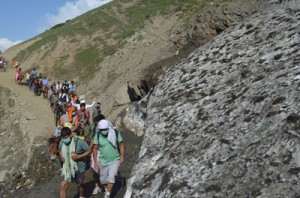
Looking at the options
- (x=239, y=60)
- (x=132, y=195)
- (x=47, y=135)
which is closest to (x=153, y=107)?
(x=239, y=60)

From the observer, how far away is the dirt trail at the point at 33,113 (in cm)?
2623

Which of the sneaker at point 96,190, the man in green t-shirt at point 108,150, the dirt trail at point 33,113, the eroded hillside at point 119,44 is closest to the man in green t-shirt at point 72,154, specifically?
the man in green t-shirt at point 108,150

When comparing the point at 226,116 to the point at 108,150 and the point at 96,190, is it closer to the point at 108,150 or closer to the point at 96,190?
the point at 108,150

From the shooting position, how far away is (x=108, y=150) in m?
10.2

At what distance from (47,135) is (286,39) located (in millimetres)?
19331

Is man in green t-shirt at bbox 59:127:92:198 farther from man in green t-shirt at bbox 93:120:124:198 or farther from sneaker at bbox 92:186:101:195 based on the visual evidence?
sneaker at bbox 92:186:101:195

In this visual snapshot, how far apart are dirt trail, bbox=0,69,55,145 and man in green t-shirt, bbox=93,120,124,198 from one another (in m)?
15.1

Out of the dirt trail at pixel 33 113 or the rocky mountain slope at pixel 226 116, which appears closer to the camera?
the rocky mountain slope at pixel 226 116

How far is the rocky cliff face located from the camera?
5.62 metres

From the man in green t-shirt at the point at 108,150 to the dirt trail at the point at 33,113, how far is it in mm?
15068

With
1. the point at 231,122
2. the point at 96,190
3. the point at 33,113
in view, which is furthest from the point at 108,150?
the point at 33,113

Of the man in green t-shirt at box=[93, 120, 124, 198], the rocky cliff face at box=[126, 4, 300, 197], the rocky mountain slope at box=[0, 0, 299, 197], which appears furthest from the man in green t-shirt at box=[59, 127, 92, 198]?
the rocky cliff face at box=[126, 4, 300, 197]

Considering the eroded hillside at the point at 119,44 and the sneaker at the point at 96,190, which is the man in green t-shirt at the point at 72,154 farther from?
the eroded hillside at the point at 119,44

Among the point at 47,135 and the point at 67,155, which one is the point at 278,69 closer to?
the point at 67,155
